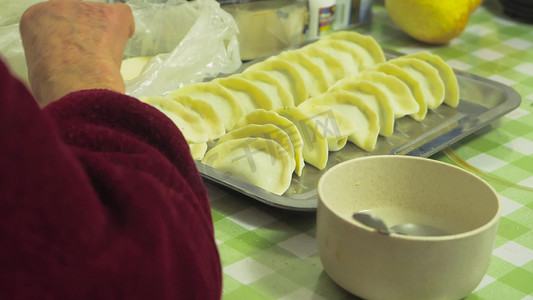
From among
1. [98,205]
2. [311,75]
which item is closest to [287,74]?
[311,75]

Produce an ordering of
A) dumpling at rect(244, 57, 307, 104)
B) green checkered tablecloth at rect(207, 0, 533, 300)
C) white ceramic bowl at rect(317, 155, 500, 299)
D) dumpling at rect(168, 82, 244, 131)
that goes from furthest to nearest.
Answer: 1. dumpling at rect(244, 57, 307, 104)
2. dumpling at rect(168, 82, 244, 131)
3. green checkered tablecloth at rect(207, 0, 533, 300)
4. white ceramic bowl at rect(317, 155, 500, 299)

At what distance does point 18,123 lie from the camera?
0.39m

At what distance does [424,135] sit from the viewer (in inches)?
46.4

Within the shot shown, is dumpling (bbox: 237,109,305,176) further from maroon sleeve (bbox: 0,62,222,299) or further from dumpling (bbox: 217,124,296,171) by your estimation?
maroon sleeve (bbox: 0,62,222,299)

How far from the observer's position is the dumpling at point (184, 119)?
1.06 metres

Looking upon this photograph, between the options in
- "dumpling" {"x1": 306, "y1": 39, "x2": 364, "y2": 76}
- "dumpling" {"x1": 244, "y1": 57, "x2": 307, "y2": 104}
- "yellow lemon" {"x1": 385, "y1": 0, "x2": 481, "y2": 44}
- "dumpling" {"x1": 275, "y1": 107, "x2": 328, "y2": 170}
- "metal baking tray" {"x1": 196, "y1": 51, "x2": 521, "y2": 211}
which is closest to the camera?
"metal baking tray" {"x1": 196, "y1": 51, "x2": 521, "y2": 211}

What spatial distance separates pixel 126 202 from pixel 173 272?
0.07 meters

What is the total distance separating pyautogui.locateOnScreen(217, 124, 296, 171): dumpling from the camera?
101 cm

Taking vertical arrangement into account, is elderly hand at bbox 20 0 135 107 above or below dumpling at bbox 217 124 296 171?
above

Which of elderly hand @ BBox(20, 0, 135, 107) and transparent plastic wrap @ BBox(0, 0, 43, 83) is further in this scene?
transparent plastic wrap @ BBox(0, 0, 43, 83)

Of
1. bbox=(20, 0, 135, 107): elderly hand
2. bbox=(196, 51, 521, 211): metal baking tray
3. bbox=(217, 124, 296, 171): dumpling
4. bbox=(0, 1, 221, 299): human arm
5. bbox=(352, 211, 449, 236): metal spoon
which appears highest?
bbox=(0, 1, 221, 299): human arm

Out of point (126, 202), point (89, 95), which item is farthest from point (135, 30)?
point (126, 202)

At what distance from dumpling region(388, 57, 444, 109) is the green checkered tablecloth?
0.36 feet

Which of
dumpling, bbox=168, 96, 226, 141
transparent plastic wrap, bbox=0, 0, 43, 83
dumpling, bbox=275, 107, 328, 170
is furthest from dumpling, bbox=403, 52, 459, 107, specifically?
transparent plastic wrap, bbox=0, 0, 43, 83
